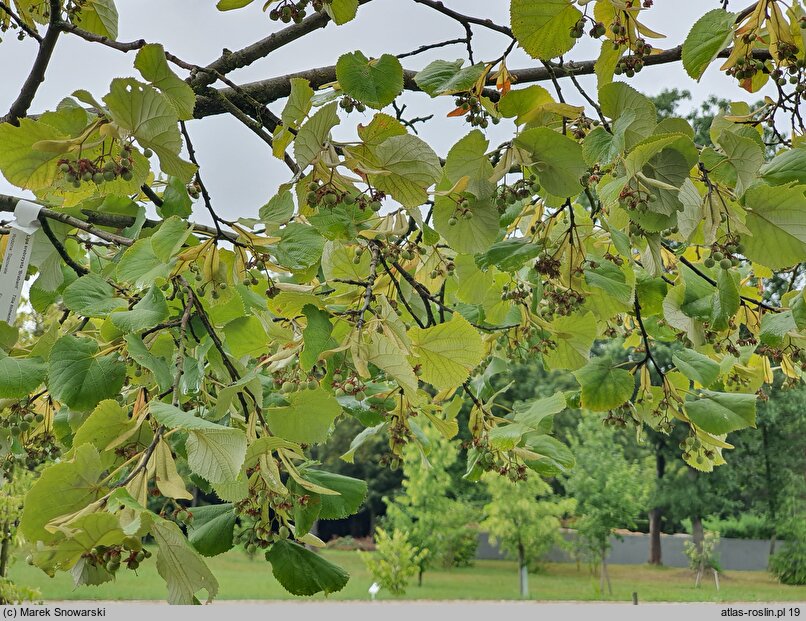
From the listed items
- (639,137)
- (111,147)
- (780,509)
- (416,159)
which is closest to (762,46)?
(639,137)

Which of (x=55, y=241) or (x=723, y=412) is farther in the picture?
(x=723, y=412)

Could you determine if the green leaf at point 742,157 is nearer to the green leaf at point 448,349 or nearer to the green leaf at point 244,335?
the green leaf at point 448,349

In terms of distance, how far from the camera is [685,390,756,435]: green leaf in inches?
71.8

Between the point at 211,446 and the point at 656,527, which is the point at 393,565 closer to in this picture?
the point at 656,527

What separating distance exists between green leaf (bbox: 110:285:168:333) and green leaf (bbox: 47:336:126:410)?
110 mm

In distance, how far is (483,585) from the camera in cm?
1981

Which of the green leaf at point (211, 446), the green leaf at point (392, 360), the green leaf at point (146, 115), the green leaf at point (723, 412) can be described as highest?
the green leaf at point (146, 115)

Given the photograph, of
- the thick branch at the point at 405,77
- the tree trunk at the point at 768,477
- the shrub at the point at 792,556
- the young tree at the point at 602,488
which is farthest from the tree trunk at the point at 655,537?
the thick branch at the point at 405,77

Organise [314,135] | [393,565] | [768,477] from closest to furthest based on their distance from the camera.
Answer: [314,135] < [393,565] < [768,477]

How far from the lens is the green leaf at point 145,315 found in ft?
3.69

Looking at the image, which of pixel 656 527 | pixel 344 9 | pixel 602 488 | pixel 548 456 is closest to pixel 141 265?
pixel 344 9

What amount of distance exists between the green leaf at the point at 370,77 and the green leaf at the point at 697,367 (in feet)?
3.28

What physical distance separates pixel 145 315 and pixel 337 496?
0.50 metres

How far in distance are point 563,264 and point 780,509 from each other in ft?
70.4
